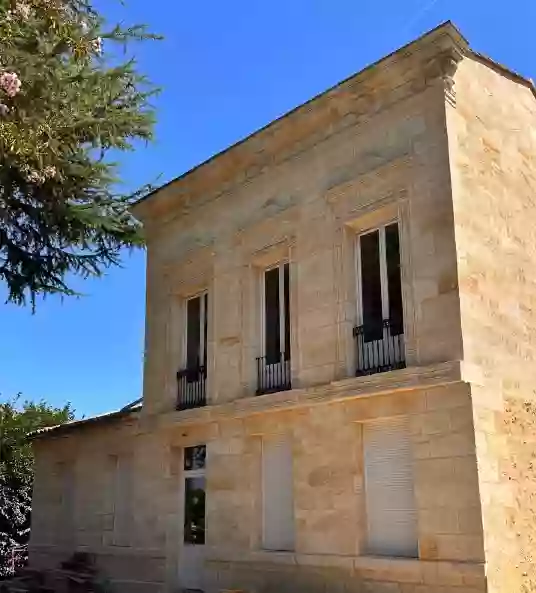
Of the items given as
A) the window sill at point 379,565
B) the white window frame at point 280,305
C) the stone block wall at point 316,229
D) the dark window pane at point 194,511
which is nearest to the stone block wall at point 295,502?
the window sill at point 379,565

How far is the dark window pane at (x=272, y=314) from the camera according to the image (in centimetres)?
1205

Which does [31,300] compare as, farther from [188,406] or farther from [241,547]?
[241,547]

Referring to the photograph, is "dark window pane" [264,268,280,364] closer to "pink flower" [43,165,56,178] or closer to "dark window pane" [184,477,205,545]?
"dark window pane" [184,477,205,545]

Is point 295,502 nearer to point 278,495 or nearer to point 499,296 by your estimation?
point 278,495

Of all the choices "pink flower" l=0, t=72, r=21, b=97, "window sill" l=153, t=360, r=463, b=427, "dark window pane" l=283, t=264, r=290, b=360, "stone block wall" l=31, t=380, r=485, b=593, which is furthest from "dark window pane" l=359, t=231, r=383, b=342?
"pink flower" l=0, t=72, r=21, b=97

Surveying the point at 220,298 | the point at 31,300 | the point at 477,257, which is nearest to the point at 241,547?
the point at 220,298

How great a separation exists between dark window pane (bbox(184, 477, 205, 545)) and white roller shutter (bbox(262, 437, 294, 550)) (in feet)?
5.75

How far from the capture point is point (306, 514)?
10.5m

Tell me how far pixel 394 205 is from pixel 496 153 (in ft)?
6.03

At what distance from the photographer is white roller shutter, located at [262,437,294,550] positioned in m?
11.0

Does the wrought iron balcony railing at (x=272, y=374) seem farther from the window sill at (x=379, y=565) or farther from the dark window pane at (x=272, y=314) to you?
the window sill at (x=379, y=565)

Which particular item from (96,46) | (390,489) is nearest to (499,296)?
(390,489)

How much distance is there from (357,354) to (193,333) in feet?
14.8

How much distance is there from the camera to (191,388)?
13539 mm
